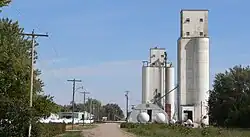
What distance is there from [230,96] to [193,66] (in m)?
16.2

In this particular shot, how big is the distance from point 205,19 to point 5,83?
7761 centimetres

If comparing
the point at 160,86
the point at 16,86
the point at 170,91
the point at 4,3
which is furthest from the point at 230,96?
the point at 4,3

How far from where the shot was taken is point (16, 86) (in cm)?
4175

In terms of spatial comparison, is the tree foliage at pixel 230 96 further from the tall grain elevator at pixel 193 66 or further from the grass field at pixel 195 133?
the grass field at pixel 195 133

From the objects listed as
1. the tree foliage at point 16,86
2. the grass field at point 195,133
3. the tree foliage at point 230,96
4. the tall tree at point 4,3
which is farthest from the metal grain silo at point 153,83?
the tall tree at point 4,3

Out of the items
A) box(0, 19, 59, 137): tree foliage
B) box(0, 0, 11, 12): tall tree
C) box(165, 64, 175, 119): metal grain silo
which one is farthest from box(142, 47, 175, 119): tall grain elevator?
box(0, 0, 11, 12): tall tree

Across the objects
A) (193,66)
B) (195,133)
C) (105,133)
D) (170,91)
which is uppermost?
(193,66)

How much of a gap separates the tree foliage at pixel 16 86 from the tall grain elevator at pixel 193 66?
58.1 metres

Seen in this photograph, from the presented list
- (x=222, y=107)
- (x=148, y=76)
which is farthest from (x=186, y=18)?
(x=222, y=107)

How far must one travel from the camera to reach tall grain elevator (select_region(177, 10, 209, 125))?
106 m

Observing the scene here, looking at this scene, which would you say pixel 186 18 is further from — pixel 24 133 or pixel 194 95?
pixel 24 133

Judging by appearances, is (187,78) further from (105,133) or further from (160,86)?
(105,133)

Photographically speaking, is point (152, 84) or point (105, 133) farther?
point (152, 84)

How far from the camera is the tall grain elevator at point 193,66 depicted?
10612cm
